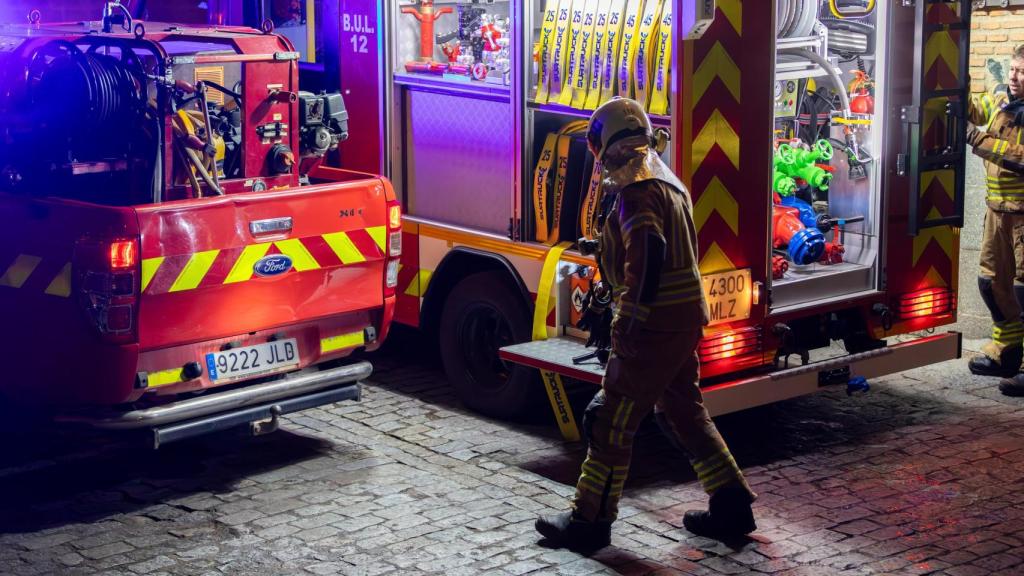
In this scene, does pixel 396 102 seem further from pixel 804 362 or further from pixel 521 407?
pixel 804 362

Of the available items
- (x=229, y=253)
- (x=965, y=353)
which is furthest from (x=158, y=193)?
(x=965, y=353)

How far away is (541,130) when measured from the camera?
7562 millimetres

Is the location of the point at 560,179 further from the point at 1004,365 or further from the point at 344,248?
the point at 1004,365

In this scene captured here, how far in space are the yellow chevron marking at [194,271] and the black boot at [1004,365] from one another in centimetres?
475

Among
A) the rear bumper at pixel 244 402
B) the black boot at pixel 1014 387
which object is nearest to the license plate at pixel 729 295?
the rear bumper at pixel 244 402

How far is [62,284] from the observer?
6090mm

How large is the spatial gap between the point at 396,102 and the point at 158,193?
7.17 ft

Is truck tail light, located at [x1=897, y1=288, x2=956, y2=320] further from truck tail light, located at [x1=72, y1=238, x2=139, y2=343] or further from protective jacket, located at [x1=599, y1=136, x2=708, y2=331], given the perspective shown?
truck tail light, located at [x1=72, y1=238, x2=139, y2=343]

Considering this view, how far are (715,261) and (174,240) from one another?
242 cm

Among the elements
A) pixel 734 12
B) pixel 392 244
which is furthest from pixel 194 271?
pixel 734 12

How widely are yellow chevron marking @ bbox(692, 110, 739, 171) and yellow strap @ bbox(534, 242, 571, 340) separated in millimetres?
1075

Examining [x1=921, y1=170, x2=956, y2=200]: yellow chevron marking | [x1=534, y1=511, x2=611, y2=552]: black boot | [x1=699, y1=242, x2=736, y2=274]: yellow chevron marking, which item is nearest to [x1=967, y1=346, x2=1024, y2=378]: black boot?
[x1=921, y1=170, x2=956, y2=200]: yellow chevron marking

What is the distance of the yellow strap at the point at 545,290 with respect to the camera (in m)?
7.21

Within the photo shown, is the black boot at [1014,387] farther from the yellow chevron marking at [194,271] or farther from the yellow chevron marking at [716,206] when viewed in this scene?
the yellow chevron marking at [194,271]
